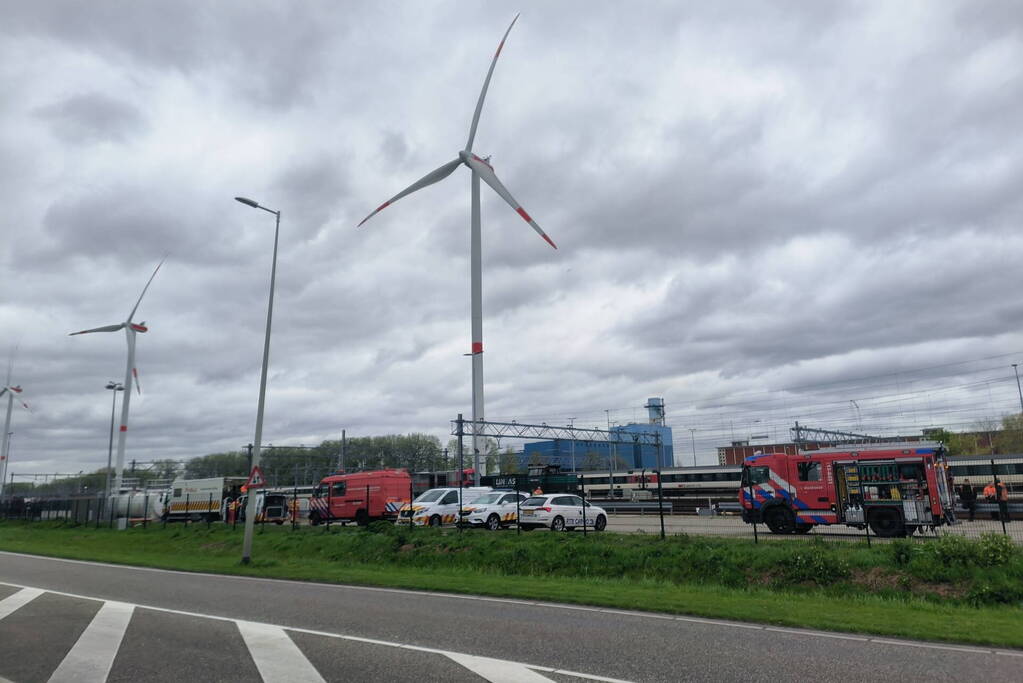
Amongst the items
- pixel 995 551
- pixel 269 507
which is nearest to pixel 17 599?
pixel 995 551

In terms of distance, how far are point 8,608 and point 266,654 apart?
7.20 metres

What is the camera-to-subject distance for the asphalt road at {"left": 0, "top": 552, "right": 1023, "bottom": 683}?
7590 millimetres

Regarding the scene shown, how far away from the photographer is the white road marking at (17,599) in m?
12.5

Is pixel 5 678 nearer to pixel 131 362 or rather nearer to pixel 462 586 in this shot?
pixel 462 586

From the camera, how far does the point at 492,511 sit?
28609mm

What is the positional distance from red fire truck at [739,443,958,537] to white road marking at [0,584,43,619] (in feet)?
60.9

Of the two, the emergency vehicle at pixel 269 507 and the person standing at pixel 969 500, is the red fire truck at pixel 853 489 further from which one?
the emergency vehicle at pixel 269 507

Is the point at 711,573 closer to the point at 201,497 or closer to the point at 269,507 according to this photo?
the point at 269,507

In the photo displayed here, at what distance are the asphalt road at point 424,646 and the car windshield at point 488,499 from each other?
15.9m

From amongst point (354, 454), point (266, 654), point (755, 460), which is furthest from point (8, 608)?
point (354, 454)

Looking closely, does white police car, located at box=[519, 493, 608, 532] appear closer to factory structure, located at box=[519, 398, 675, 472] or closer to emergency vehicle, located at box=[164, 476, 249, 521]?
emergency vehicle, located at box=[164, 476, 249, 521]

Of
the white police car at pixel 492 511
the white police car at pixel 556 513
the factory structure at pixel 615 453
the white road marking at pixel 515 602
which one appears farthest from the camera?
the factory structure at pixel 615 453

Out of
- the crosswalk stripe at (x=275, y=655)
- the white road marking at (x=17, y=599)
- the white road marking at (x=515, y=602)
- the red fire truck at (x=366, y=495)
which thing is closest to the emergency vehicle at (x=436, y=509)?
the red fire truck at (x=366, y=495)

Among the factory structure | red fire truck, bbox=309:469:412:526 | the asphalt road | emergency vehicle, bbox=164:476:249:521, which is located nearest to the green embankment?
the asphalt road
